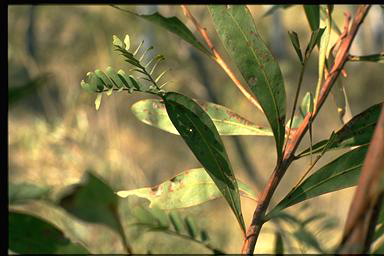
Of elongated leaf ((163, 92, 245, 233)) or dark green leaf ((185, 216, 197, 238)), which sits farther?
dark green leaf ((185, 216, 197, 238))

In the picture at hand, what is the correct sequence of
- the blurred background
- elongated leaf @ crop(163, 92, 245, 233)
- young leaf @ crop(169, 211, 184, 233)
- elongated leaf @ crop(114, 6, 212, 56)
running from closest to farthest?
elongated leaf @ crop(163, 92, 245, 233) < elongated leaf @ crop(114, 6, 212, 56) < young leaf @ crop(169, 211, 184, 233) < the blurred background

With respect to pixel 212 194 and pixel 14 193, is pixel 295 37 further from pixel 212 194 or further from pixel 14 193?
pixel 14 193

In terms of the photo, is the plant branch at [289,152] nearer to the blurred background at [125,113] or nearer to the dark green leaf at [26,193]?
the blurred background at [125,113]

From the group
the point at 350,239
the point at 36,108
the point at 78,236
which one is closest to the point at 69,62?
the point at 36,108

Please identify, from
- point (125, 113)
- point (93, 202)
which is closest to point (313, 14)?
point (93, 202)

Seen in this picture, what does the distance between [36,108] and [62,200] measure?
8.78 meters

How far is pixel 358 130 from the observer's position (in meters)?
0.42

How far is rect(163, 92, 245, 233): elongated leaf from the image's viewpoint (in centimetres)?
37

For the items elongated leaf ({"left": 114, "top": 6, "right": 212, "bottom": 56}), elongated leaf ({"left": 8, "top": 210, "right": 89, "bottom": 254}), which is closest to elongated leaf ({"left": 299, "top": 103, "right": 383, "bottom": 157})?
elongated leaf ({"left": 114, "top": 6, "right": 212, "bottom": 56})

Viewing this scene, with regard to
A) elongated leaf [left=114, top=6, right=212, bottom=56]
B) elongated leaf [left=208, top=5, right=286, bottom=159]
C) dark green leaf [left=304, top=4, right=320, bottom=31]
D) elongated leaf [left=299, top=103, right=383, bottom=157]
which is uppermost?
dark green leaf [left=304, top=4, right=320, bottom=31]

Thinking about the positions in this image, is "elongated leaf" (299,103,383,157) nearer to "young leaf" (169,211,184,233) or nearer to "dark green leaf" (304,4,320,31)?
"dark green leaf" (304,4,320,31)

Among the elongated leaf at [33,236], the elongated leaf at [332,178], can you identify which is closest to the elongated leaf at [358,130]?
the elongated leaf at [332,178]

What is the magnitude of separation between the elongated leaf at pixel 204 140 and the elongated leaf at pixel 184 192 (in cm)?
7

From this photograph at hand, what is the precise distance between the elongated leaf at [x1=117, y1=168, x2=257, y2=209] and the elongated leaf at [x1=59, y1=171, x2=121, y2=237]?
26mm
